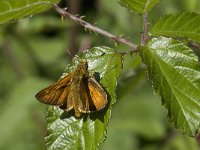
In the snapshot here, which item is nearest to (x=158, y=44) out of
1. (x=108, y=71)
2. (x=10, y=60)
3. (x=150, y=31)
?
(x=150, y=31)

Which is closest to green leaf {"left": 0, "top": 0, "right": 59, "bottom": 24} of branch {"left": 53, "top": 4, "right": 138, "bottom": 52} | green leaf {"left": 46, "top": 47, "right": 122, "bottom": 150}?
branch {"left": 53, "top": 4, "right": 138, "bottom": 52}

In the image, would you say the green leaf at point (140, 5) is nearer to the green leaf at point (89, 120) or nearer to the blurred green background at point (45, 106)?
the green leaf at point (89, 120)

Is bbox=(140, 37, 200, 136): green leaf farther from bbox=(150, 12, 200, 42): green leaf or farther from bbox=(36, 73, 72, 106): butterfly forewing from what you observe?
bbox=(36, 73, 72, 106): butterfly forewing

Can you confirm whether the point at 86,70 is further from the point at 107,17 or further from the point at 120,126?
the point at 107,17

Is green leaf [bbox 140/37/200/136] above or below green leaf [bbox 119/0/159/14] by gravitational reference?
below

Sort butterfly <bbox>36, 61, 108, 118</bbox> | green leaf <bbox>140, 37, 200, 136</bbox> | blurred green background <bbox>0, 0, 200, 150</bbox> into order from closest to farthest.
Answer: green leaf <bbox>140, 37, 200, 136</bbox>
butterfly <bbox>36, 61, 108, 118</bbox>
blurred green background <bbox>0, 0, 200, 150</bbox>

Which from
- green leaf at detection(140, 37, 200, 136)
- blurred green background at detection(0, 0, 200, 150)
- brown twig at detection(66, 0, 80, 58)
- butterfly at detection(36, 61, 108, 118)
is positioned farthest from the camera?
blurred green background at detection(0, 0, 200, 150)
